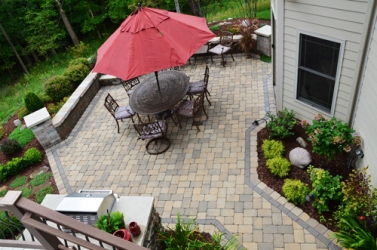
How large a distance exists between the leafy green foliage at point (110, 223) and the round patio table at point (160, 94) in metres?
3.29

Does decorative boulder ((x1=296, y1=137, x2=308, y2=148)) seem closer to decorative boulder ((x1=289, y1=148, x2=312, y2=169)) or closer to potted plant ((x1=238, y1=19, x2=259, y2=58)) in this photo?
decorative boulder ((x1=289, y1=148, x2=312, y2=169))

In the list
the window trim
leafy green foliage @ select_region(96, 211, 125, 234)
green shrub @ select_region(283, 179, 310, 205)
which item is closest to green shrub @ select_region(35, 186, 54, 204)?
leafy green foliage @ select_region(96, 211, 125, 234)

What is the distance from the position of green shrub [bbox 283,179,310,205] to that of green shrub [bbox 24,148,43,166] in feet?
20.2

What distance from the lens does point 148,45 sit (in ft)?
20.3

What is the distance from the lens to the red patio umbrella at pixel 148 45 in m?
6.04

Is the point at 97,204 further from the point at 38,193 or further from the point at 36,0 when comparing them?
the point at 36,0

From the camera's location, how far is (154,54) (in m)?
6.11

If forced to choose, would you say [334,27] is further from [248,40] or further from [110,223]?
[248,40]

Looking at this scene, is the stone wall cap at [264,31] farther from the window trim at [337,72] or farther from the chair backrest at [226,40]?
the window trim at [337,72]

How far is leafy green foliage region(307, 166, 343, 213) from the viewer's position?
4.76 m

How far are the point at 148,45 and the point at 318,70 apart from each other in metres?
3.48

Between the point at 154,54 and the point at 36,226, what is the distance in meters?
4.42

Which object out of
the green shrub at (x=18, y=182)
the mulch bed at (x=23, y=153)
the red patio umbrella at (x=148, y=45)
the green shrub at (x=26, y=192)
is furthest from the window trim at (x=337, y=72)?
the green shrub at (x=18, y=182)

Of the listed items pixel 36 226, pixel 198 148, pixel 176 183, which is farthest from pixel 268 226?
pixel 36 226
